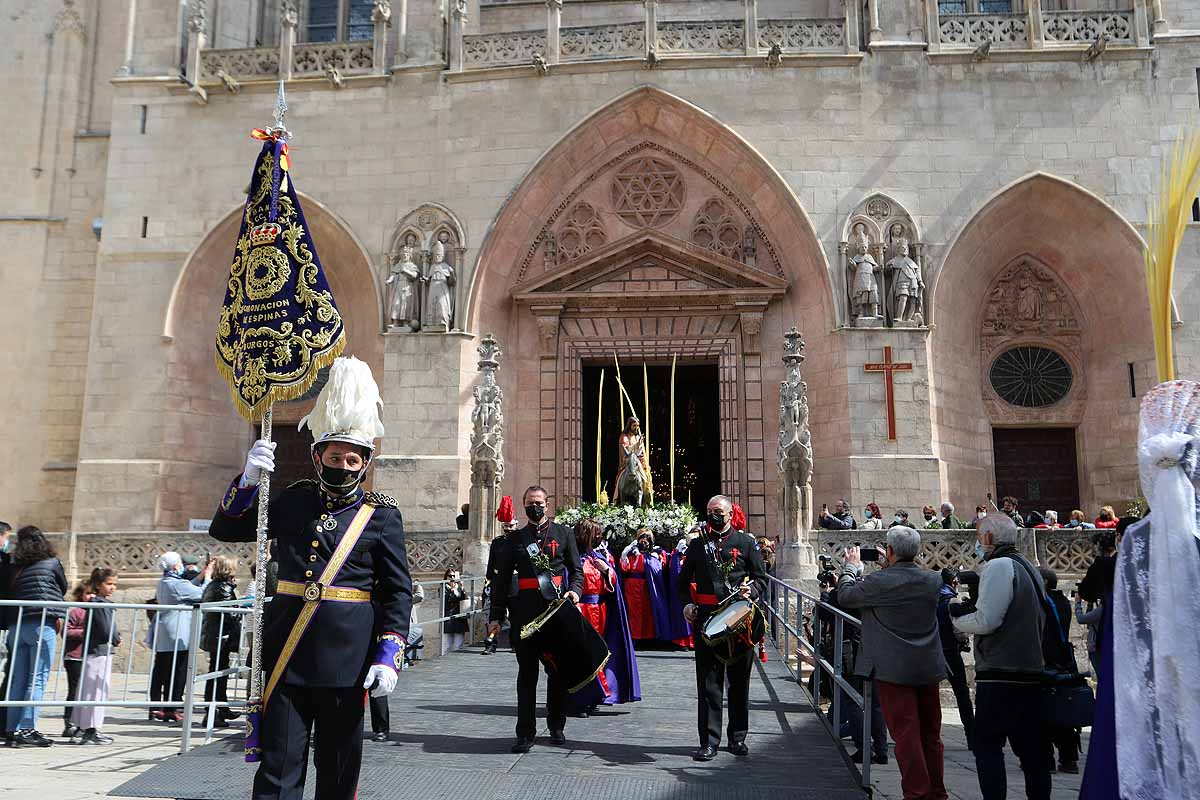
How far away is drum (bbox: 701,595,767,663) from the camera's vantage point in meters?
5.95

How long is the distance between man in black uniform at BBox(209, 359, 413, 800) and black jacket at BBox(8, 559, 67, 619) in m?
4.61

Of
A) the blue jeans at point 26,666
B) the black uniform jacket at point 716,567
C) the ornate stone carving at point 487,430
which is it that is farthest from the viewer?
the ornate stone carving at point 487,430

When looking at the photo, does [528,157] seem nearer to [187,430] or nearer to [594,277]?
[594,277]

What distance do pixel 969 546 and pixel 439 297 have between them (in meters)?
10.1

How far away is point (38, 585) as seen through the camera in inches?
286

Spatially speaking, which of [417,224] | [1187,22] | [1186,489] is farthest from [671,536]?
[1187,22]

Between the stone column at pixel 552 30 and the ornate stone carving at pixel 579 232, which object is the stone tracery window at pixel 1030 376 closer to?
the ornate stone carving at pixel 579 232

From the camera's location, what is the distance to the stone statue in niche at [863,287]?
52.9ft

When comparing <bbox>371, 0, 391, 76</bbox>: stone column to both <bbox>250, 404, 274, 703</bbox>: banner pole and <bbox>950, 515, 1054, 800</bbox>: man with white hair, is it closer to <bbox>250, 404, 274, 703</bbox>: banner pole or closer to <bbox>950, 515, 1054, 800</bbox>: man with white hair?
<bbox>250, 404, 274, 703</bbox>: banner pole

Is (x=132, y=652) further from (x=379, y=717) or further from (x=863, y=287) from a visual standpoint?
(x=863, y=287)

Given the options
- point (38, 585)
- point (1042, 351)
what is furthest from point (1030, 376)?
point (38, 585)

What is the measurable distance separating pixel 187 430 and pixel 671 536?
409 inches

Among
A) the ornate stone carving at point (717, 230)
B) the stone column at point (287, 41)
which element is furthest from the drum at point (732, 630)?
the stone column at point (287, 41)

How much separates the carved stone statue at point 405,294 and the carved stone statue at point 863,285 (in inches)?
320
